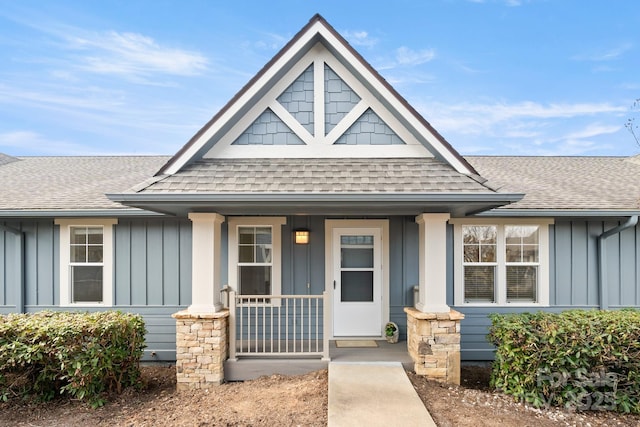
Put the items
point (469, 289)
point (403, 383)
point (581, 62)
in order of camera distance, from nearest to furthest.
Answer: point (403, 383), point (469, 289), point (581, 62)

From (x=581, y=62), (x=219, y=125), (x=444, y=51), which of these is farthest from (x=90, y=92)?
(x=581, y=62)

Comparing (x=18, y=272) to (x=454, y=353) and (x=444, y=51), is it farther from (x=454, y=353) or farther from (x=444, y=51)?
(x=444, y=51)

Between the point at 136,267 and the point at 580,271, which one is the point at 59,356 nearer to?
the point at 136,267

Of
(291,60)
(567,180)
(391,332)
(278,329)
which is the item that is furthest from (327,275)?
(567,180)

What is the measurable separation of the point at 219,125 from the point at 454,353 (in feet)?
15.6

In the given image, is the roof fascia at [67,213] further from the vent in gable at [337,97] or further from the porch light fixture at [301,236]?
the vent in gable at [337,97]

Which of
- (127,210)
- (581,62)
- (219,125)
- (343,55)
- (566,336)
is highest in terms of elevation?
(581,62)

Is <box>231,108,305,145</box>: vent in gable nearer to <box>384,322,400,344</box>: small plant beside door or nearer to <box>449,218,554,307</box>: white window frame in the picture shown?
<box>449,218,554,307</box>: white window frame

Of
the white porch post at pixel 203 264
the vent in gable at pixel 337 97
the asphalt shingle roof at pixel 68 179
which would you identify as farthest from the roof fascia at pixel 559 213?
the asphalt shingle roof at pixel 68 179

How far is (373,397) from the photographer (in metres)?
4.20

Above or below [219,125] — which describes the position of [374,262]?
below

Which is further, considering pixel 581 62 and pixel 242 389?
pixel 581 62

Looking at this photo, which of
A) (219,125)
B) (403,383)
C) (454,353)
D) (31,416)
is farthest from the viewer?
(219,125)

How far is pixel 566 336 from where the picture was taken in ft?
14.4
